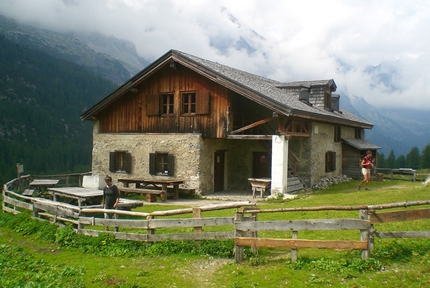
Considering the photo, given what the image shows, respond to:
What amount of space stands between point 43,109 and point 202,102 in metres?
99.6

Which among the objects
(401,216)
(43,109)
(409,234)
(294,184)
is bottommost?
(409,234)

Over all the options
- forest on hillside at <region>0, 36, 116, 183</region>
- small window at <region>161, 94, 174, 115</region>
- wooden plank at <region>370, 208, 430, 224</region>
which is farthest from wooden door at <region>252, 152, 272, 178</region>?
forest on hillside at <region>0, 36, 116, 183</region>

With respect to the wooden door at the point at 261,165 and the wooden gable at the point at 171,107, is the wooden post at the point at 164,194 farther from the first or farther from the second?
the wooden door at the point at 261,165

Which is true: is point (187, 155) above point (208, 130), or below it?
below

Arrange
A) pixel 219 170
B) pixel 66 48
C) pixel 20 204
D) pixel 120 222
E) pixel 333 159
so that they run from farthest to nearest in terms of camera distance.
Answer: pixel 66 48, pixel 333 159, pixel 219 170, pixel 20 204, pixel 120 222

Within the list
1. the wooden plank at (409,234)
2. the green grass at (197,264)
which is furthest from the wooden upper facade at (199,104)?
the wooden plank at (409,234)

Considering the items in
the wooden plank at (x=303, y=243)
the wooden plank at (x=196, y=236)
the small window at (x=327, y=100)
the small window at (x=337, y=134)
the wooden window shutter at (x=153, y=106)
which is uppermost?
the small window at (x=327, y=100)

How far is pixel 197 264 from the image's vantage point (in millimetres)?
8164

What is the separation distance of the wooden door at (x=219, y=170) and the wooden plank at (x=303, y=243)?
13303mm

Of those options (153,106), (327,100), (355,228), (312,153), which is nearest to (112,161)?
(153,106)

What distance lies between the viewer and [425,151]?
5297 cm

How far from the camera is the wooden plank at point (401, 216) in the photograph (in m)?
7.32

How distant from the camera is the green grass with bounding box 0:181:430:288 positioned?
6.83 m

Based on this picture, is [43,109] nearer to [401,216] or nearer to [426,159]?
[426,159]
